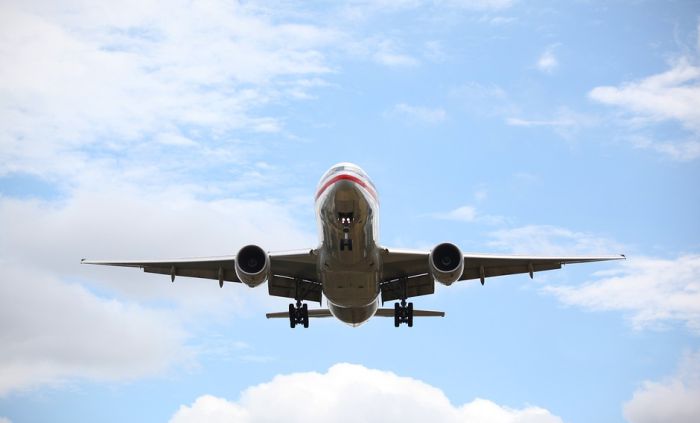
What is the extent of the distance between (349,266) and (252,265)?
2981 millimetres

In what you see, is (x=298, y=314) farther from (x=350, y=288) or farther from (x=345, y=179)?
(x=345, y=179)

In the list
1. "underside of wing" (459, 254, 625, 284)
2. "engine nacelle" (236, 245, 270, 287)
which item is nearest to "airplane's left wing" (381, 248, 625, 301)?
"underside of wing" (459, 254, 625, 284)

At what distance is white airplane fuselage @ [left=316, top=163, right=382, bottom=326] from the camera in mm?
23609

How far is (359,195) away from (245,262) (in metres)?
4.72

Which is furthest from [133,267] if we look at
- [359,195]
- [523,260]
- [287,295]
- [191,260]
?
[523,260]

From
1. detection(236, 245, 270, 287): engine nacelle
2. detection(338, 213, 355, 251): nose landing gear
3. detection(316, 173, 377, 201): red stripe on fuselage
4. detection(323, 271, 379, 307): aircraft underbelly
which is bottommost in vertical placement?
detection(323, 271, 379, 307): aircraft underbelly

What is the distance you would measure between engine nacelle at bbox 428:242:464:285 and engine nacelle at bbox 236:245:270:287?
5.08m

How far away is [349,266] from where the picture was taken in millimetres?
25719

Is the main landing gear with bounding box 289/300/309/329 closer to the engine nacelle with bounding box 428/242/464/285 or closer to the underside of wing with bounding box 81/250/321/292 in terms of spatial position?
the underside of wing with bounding box 81/250/321/292

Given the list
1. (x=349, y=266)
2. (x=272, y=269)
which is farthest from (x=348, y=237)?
(x=272, y=269)

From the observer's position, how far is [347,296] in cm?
2714

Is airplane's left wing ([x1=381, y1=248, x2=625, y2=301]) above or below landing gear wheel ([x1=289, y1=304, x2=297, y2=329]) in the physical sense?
above

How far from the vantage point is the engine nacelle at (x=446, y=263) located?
85.8ft

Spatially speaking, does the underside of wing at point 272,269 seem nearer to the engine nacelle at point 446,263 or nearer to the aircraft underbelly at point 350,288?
the aircraft underbelly at point 350,288
